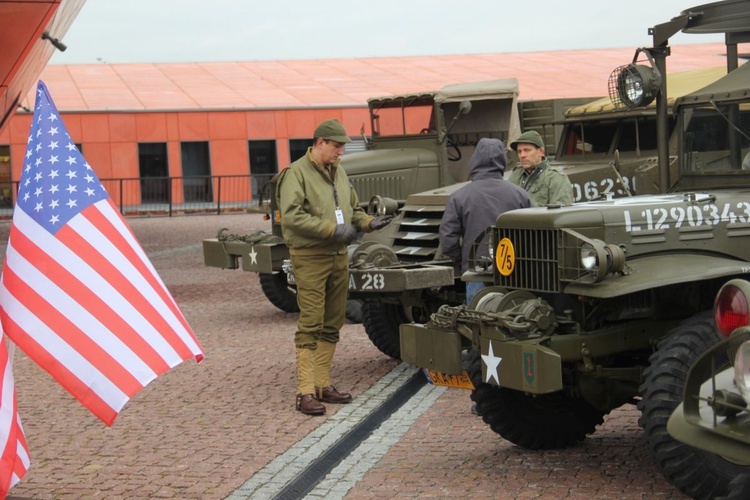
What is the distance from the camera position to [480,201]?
26.0 ft

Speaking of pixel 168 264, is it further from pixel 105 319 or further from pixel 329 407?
pixel 105 319

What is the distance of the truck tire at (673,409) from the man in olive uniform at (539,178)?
2851 mm

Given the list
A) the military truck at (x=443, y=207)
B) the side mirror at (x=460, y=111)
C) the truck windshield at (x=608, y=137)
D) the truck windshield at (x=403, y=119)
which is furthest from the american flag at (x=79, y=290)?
the truck windshield at (x=403, y=119)

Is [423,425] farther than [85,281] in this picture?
Yes

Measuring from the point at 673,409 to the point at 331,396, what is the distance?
11.0 feet

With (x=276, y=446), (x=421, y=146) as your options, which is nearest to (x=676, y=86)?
(x=421, y=146)

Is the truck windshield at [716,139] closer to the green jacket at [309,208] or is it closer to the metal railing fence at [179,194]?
the green jacket at [309,208]

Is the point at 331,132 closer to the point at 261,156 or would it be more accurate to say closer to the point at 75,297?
the point at 75,297

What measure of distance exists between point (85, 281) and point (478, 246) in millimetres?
2367

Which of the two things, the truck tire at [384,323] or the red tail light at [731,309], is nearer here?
the red tail light at [731,309]

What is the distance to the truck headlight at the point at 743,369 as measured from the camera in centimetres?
400

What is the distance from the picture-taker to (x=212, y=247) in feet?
42.3

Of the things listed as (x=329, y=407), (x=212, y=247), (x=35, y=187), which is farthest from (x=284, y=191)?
(x=212, y=247)

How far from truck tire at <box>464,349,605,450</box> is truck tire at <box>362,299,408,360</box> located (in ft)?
10.4
